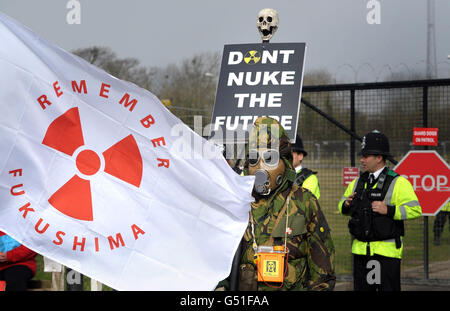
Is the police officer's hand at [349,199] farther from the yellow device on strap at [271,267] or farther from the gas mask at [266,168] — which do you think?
the yellow device on strap at [271,267]

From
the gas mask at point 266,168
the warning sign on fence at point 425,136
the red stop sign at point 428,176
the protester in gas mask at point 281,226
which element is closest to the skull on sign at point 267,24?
the protester in gas mask at point 281,226

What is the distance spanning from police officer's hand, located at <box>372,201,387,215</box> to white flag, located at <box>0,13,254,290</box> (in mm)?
2903

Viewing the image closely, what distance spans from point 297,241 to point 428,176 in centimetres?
561

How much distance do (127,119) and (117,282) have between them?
1038mm

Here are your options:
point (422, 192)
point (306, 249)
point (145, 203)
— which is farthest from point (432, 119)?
point (145, 203)

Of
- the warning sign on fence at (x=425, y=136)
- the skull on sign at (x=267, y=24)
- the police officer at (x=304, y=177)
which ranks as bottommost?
the police officer at (x=304, y=177)

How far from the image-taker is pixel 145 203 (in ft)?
14.7

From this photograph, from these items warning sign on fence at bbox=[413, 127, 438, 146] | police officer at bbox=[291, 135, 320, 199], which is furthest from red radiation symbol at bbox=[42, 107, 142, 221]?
warning sign on fence at bbox=[413, 127, 438, 146]

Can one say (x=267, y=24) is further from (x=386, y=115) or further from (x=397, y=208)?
(x=386, y=115)

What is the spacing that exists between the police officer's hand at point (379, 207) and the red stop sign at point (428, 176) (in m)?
2.62

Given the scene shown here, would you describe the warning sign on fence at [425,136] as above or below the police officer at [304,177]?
above

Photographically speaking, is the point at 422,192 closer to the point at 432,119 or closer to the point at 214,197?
the point at 432,119

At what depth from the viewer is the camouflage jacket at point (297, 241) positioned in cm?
462

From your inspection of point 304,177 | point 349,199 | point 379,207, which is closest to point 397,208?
point 379,207
